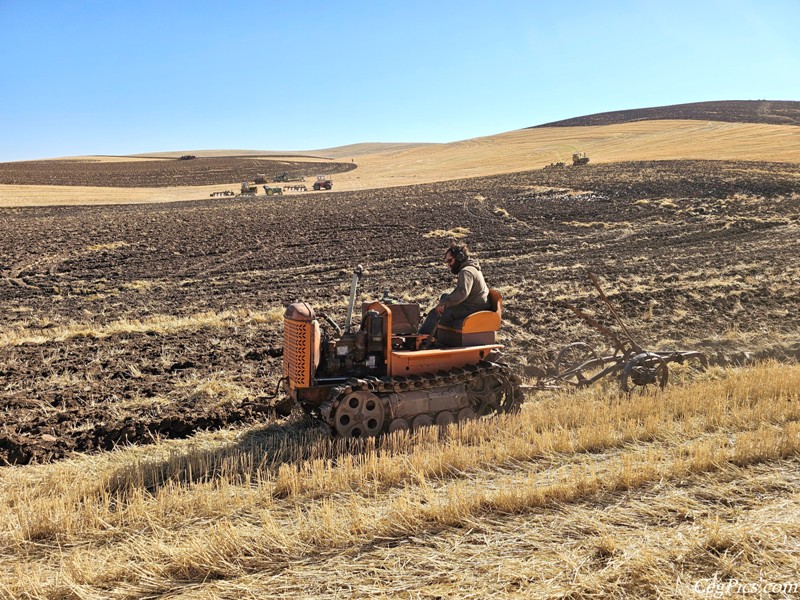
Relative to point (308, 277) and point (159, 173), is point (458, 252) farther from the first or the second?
point (159, 173)

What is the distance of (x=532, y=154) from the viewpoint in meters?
64.6

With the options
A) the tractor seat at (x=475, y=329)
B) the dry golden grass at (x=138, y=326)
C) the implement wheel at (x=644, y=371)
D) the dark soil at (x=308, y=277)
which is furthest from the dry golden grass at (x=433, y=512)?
the dry golden grass at (x=138, y=326)

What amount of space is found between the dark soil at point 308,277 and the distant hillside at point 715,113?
42.6 metres

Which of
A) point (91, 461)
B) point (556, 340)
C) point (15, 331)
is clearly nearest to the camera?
point (91, 461)

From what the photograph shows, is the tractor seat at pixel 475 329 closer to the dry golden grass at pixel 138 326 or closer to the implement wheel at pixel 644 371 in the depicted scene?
the implement wheel at pixel 644 371

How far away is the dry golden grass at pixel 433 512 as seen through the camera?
158 inches

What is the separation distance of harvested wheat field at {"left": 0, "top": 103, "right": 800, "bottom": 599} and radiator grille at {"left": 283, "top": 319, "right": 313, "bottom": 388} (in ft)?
2.21

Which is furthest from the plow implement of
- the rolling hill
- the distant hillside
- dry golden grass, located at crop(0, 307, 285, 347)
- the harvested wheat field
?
the distant hillside

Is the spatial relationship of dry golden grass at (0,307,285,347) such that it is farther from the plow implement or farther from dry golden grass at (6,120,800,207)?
dry golden grass at (6,120,800,207)

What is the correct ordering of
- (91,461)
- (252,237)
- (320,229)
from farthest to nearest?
1. (320,229)
2. (252,237)
3. (91,461)

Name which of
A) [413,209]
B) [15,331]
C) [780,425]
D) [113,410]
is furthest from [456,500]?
[413,209]

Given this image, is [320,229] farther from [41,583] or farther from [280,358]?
[41,583]

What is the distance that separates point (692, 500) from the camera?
4.91m

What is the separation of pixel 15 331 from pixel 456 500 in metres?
11.3
